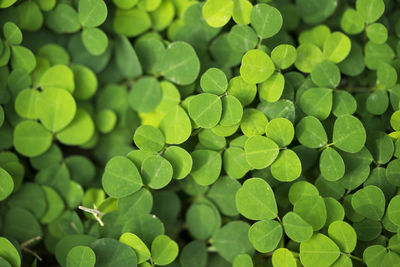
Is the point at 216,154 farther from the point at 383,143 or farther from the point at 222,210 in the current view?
the point at 383,143

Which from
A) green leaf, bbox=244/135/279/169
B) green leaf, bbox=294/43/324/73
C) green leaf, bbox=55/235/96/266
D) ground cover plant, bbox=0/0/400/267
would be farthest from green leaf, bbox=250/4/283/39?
green leaf, bbox=55/235/96/266

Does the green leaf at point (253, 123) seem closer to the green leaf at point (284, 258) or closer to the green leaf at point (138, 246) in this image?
the green leaf at point (284, 258)

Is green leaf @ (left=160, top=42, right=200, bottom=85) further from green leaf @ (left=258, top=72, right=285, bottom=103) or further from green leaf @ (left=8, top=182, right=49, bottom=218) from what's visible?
green leaf @ (left=8, top=182, right=49, bottom=218)

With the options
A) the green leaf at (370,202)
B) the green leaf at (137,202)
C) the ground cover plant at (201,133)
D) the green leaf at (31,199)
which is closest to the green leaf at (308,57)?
the ground cover plant at (201,133)

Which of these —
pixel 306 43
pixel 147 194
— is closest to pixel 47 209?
pixel 147 194

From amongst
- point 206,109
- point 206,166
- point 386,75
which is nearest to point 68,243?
point 206,166
